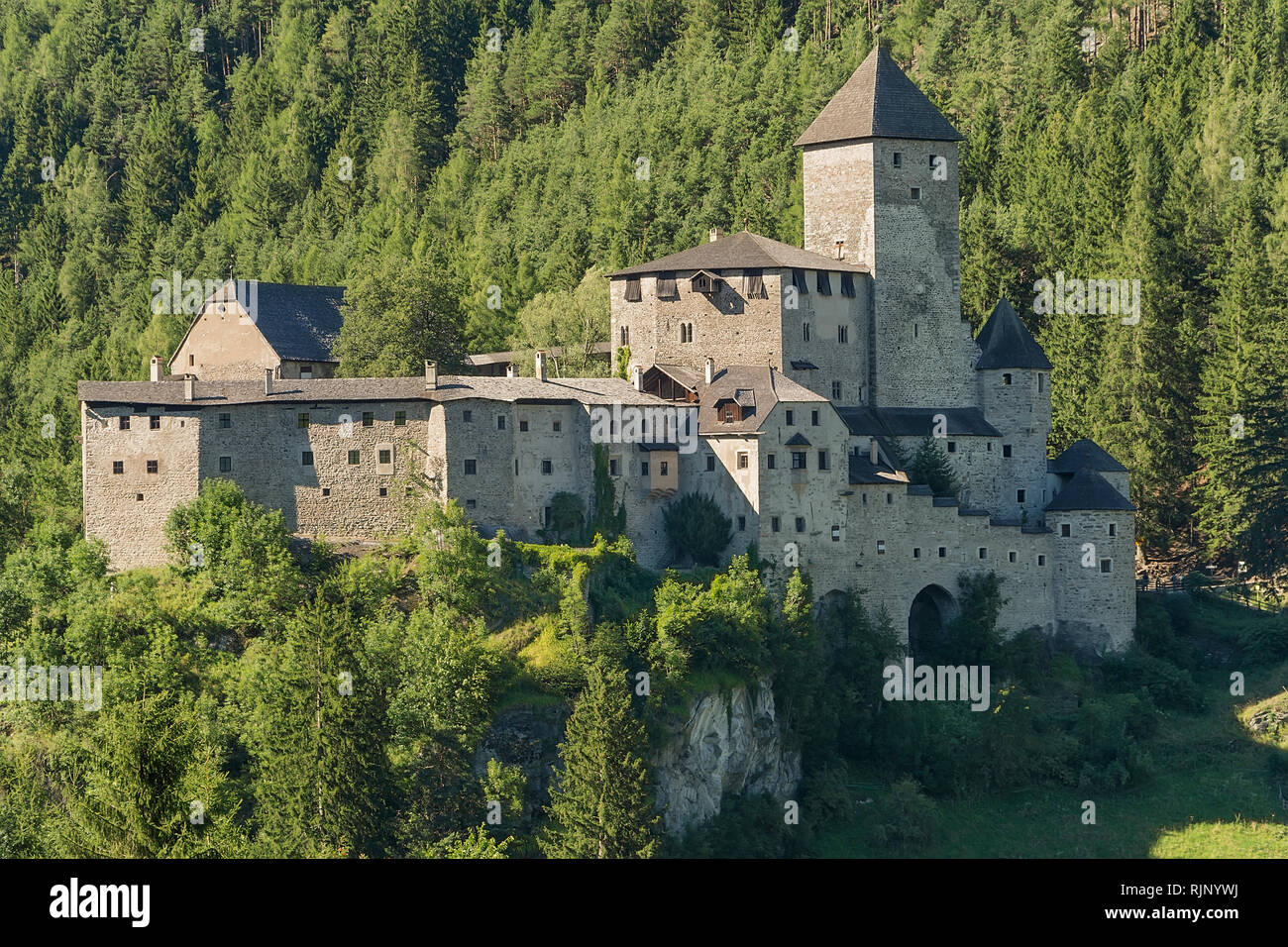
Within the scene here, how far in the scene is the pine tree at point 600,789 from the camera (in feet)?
171

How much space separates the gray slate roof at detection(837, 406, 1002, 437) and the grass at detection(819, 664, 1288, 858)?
38.4ft

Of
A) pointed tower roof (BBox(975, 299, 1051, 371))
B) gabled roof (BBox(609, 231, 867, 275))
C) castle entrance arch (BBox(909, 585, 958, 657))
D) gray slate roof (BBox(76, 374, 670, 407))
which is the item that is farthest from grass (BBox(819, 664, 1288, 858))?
gabled roof (BBox(609, 231, 867, 275))

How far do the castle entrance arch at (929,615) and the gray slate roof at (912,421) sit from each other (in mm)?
5721

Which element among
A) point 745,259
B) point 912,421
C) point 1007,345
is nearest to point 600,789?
point 912,421

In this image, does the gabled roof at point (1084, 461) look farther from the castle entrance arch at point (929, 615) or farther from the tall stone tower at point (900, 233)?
the castle entrance arch at point (929, 615)

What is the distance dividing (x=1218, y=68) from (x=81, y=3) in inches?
4280

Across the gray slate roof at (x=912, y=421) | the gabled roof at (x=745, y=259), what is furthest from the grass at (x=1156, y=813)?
the gabled roof at (x=745, y=259)

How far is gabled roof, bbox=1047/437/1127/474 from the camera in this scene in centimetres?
6856

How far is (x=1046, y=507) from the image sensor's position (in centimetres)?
6788

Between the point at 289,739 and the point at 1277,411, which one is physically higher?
the point at 1277,411

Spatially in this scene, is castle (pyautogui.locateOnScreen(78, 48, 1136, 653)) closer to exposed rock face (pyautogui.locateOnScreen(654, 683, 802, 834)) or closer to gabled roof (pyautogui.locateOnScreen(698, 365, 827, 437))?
gabled roof (pyautogui.locateOnScreen(698, 365, 827, 437))
